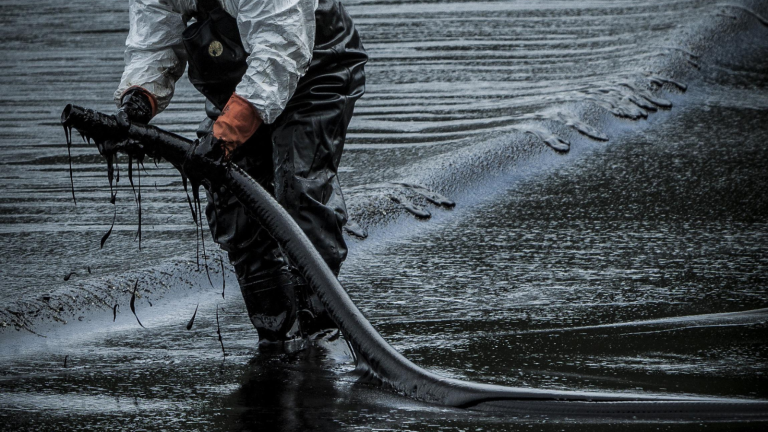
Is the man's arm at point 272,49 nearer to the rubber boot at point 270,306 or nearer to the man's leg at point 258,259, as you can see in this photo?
the man's leg at point 258,259

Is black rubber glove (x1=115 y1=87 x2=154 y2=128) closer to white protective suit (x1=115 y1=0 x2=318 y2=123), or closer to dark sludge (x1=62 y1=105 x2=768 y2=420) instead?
dark sludge (x1=62 y1=105 x2=768 y2=420)

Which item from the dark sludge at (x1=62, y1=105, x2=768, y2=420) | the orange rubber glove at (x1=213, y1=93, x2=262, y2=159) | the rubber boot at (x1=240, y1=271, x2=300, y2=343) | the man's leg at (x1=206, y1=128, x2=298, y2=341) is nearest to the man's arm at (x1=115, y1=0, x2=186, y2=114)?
the dark sludge at (x1=62, y1=105, x2=768, y2=420)

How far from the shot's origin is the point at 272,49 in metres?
3.34

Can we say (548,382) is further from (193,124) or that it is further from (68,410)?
(193,124)

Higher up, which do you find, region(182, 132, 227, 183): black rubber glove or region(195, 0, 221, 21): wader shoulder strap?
region(195, 0, 221, 21): wader shoulder strap

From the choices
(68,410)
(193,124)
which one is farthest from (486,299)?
(193,124)

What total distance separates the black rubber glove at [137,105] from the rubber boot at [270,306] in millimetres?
683

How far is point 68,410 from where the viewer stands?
10.7 ft

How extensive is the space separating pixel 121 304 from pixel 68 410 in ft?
3.44

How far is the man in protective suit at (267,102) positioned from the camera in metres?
3.38

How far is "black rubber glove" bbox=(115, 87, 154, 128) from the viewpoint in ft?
12.1

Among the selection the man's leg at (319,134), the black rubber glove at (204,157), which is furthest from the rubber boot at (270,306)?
the black rubber glove at (204,157)

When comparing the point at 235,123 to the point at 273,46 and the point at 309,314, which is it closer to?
the point at 273,46

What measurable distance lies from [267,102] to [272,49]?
0.16 metres
